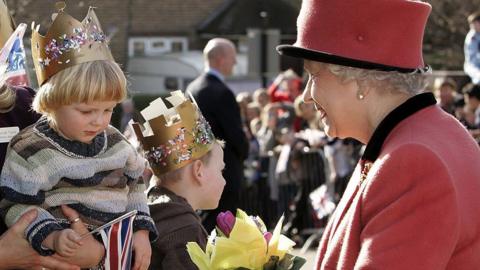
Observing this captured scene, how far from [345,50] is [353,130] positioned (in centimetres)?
25

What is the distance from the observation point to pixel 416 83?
121 inches

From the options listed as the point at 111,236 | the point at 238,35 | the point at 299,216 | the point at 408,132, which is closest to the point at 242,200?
the point at 299,216

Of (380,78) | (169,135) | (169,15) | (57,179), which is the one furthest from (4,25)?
(169,15)

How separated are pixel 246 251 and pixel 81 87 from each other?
81 cm

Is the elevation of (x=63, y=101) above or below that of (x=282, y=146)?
above

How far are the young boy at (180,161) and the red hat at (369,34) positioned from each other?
1.54 m

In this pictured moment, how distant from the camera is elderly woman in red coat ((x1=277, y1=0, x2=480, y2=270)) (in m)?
2.80

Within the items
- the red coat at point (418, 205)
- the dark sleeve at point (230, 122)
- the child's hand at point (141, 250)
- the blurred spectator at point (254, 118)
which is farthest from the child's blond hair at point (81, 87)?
the blurred spectator at point (254, 118)

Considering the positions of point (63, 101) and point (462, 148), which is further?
point (63, 101)

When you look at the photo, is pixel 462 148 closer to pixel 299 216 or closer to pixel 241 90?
pixel 299 216

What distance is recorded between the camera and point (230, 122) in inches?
335

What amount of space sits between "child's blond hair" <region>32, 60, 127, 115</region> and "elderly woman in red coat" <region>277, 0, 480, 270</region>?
29.6 inches

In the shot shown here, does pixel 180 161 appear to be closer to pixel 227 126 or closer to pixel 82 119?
pixel 82 119

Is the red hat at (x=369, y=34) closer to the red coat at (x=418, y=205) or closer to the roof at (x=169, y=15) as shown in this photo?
the red coat at (x=418, y=205)
